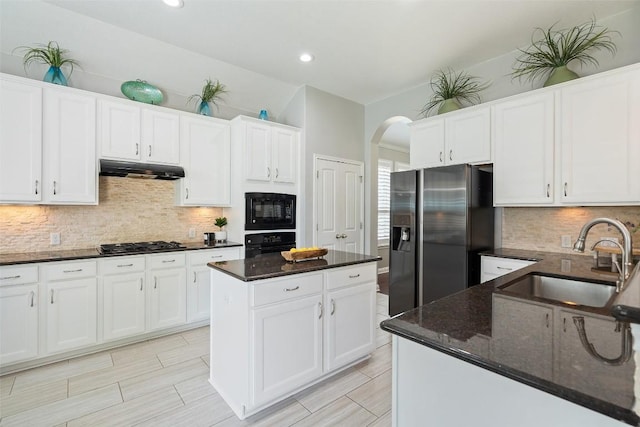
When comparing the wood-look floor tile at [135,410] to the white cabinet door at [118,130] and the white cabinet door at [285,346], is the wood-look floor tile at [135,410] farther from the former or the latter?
the white cabinet door at [118,130]

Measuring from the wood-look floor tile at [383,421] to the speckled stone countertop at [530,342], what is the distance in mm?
1095

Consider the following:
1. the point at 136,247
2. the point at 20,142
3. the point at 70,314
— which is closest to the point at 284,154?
the point at 136,247

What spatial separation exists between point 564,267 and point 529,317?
55.3 inches

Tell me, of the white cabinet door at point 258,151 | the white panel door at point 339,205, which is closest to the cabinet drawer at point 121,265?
the white cabinet door at point 258,151

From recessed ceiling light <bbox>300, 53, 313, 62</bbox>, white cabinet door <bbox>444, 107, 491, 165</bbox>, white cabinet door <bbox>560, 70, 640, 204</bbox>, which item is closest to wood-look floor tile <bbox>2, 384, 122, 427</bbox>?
recessed ceiling light <bbox>300, 53, 313, 62</bbox>

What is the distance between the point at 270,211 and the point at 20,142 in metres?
2.44

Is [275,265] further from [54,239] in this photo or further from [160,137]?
[54,239]

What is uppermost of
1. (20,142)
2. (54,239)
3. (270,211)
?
(20,142)

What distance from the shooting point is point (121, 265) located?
292 cm

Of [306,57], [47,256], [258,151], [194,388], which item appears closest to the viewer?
[194,388]

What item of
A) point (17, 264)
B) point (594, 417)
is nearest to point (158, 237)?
point (17, 264)

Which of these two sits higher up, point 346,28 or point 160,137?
point 346,28

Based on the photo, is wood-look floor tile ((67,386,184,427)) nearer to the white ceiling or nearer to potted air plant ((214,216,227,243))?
potted air plant ((214,216,227,243))

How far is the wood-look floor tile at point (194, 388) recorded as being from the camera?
7.06 ft
